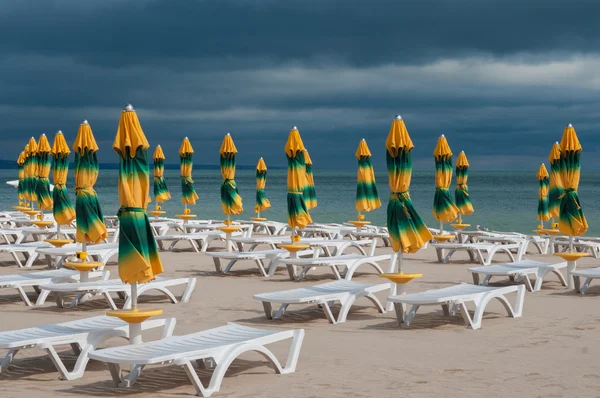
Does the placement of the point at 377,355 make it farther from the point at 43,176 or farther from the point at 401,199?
the point at 43,176

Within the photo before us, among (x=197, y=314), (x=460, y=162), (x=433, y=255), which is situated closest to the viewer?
(x=197, y=314)

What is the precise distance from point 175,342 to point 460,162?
38.4 feet

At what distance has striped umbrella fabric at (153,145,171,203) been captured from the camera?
19.9 m

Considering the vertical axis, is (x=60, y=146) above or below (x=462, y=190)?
above

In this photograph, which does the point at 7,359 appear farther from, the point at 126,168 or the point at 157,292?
the point at 157,292

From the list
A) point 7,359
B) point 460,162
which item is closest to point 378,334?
point 7,359

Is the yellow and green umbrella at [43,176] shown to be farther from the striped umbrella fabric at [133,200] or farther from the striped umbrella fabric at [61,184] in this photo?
the striped umbrella fabric at [133,200]

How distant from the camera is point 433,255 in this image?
1540 centimetres

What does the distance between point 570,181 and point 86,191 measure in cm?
599

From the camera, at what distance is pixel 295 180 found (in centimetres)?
1183

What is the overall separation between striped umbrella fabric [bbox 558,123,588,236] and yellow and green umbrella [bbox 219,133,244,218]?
5261 mm

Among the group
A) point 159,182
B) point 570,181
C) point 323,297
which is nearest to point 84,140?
point 323,297

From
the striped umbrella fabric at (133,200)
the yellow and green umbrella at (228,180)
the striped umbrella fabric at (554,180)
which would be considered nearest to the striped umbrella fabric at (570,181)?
the striped umbrella fabric at (554,180)

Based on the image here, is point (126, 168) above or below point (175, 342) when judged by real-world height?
above
